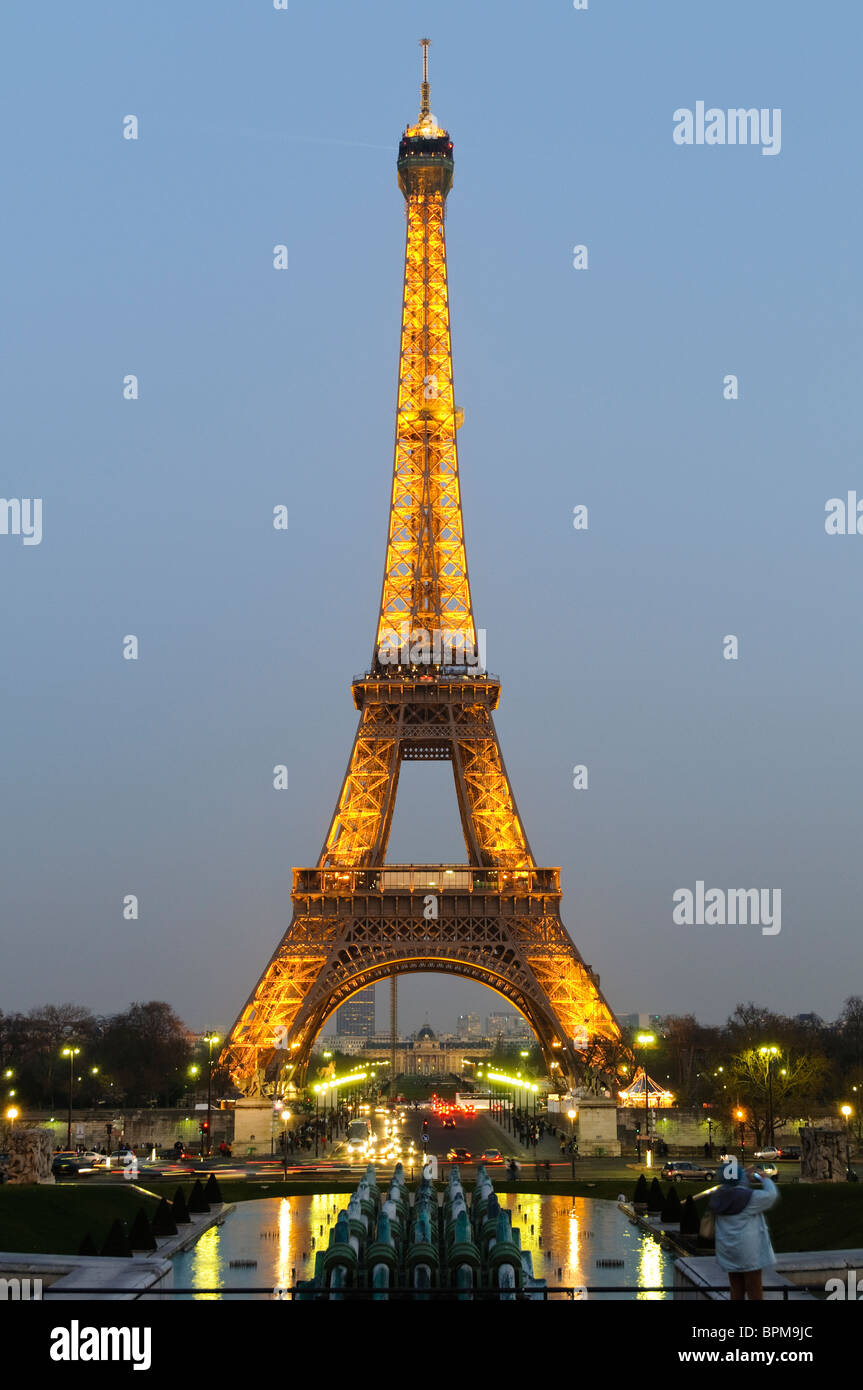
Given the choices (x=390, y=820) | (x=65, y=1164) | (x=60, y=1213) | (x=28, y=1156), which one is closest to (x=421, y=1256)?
(x=60, y=1213)

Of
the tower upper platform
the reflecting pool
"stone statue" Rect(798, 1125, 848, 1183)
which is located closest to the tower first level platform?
"stone statue" Rect(798, 1125, 848, 1183)

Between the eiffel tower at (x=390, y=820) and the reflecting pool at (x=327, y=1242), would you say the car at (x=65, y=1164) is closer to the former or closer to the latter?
the eiffel tower at (x=390, y=820)

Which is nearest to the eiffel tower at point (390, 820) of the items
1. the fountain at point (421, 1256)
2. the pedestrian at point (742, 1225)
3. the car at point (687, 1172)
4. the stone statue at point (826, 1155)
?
the car at point (687, 1172)

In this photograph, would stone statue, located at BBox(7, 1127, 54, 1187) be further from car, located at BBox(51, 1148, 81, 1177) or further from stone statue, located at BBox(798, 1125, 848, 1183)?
stone statue, located at BBox(798, 1125, 848, 1183)

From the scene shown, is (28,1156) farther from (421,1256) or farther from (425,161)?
(425,161)

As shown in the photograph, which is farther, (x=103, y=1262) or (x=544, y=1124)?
(x=544, y=1124)
